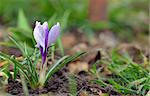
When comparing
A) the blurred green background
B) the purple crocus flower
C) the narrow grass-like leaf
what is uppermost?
the blurred green background

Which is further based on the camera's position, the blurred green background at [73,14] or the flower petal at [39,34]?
Result: the blurred green background at [73,14]

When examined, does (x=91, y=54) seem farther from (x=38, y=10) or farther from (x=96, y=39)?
(x=38, y=10)

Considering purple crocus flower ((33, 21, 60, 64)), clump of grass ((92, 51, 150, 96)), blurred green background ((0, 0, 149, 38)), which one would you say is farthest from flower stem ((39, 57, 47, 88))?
blurred green background ((0, 0, 149, 38))

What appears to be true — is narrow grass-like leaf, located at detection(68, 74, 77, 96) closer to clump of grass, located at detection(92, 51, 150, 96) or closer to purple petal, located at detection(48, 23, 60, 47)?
clump of grass, located at detection(92, 51, 150, 96)

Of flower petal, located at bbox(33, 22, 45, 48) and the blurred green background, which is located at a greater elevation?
the blurred green background

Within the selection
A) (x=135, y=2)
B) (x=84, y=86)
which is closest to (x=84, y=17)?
(x=135, y=2)

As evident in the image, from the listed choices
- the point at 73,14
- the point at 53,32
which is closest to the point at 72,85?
the point at 53,32

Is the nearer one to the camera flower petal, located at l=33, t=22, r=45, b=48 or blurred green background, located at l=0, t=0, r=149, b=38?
flower petal, located at l=33, t=22, r=45, b=48

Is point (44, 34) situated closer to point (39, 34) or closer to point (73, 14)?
point (39, 34)

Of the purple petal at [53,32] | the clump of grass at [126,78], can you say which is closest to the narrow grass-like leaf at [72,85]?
the clump of grass at [126,78]

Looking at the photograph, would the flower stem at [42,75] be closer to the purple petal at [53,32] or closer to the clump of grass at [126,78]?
the purple petal at [53,32]

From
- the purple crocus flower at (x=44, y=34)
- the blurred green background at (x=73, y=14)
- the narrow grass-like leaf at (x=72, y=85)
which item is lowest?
the narrow grass-like leaf at (x=72, y=85)
